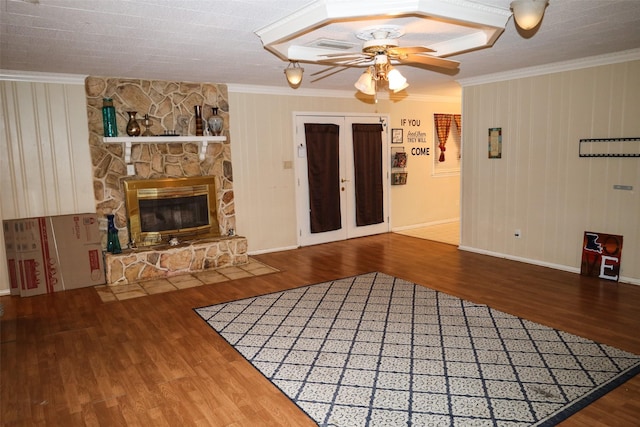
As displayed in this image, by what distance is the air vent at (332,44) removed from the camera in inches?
143

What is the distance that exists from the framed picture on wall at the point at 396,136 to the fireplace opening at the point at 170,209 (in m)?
3.43

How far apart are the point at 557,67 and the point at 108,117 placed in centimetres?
526

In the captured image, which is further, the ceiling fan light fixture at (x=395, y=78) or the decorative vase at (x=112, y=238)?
the decorative vase at (x=112, y=238)

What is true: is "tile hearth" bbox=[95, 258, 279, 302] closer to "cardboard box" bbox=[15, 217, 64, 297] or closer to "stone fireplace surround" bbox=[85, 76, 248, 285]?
"stone fireplace surround" bbox=[85, 76, 248, 285]

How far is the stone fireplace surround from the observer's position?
5.16 meters

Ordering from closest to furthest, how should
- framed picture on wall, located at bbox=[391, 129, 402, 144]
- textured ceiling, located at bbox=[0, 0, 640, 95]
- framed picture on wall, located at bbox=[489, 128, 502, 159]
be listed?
textured ceiling, located at bbox=[0, 0, 640, 95] < framed picture on wall, located at bbox=[489, 128, 502, 159] < framed picture on wall, located at bbox=[391, 129, 402, 144]

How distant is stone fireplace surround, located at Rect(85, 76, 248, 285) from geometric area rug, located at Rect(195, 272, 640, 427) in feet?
4.65

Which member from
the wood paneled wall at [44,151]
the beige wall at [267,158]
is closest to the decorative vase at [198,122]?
the beige wall at [267,158]

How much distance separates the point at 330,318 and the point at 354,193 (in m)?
3.74

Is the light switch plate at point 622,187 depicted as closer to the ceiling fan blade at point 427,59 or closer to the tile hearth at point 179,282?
the ceiling fan blade at point 427,59

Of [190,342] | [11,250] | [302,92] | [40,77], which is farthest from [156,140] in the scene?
[190,342]

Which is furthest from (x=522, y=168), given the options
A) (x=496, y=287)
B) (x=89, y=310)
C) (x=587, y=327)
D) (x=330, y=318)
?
(x=89, y=310)

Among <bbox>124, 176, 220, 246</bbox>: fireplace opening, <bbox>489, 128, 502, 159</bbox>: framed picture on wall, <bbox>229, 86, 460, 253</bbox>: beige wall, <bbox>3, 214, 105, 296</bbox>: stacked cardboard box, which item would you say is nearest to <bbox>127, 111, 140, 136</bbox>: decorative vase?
<bbox>124, 176, 220, 246</bbox>: fireplace opening

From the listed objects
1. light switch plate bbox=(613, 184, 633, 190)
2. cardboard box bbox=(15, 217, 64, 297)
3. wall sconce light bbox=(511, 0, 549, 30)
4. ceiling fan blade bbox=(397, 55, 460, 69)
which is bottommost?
cardboard box bbox=(15, 217, 64, 297)
